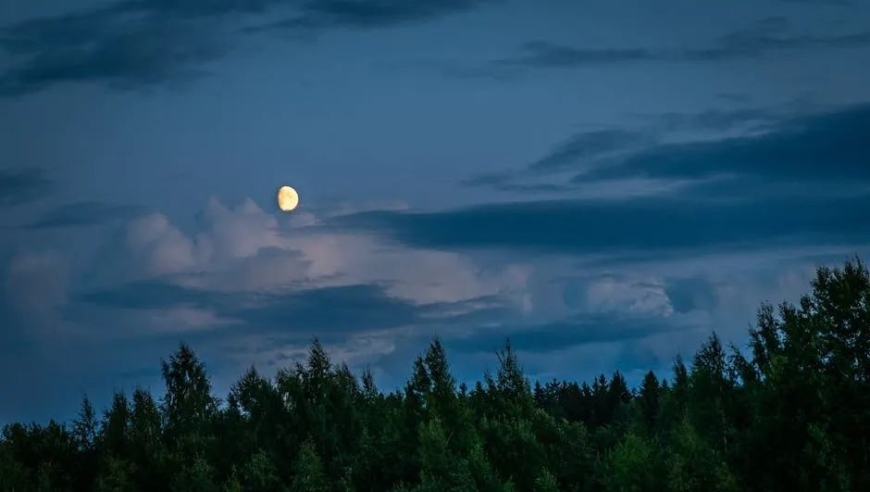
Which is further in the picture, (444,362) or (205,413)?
(205,413)

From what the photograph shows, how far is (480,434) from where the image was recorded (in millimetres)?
97938

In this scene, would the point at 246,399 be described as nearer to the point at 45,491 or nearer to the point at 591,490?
the point at 45,491

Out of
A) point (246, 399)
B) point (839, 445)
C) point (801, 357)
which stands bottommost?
point (839, 445)

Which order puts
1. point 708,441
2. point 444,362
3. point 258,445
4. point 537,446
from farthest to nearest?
1. point 258,445
2. point 444,362
3. point 537,446
4. point 708,441

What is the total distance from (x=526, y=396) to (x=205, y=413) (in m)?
44.9

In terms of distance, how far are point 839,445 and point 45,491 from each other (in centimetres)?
7162

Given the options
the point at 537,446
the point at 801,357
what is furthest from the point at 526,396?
→ the point at 801,357

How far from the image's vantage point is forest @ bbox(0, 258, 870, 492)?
7169 cm

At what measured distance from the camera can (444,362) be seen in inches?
4240

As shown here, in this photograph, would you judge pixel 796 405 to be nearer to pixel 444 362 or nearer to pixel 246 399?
pixel 444 362

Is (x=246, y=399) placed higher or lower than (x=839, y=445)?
higher

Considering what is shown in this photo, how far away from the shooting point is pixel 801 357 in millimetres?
73500

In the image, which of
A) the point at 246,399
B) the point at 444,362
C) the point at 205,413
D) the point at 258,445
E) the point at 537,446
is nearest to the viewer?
the point at 537,446

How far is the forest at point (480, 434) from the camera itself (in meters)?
71.7
